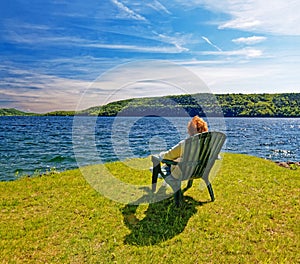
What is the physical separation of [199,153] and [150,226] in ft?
5.95

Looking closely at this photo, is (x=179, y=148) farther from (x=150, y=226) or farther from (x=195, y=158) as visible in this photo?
(x=150, y=226)

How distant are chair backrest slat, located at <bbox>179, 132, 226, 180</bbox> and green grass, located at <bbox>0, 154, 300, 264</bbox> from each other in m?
0.81

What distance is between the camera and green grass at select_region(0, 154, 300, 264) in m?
4.20

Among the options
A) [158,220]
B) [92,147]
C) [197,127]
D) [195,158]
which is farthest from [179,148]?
[92,147]

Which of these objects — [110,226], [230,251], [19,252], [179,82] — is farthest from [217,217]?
[179,82]

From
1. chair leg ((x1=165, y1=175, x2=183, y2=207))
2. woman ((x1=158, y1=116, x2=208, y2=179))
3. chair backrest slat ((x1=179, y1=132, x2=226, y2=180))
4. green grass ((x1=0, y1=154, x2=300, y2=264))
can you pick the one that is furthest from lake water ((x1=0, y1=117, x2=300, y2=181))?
chair backrest slat ((x1=179, y1=132, x2=226, y2=180))

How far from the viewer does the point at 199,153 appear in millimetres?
5828

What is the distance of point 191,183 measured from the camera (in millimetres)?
7496

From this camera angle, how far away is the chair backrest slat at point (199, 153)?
5621 millimetres

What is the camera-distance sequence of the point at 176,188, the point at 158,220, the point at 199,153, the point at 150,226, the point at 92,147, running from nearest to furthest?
the point at 150,226 → the point at 158,220 → the point at 199,153 → the point at 176,188 → the point at 92,147

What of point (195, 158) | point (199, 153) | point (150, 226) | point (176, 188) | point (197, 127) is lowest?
point (150, 226)

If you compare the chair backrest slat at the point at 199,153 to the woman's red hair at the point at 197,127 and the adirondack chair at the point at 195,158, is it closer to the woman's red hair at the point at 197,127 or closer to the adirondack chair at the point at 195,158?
the adirondack chair at the point at 195,158

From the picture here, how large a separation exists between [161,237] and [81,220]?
1.69 m

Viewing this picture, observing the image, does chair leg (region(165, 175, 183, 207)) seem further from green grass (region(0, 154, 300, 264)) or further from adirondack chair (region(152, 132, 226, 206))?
green grass (region(0, 154, 300, 264))
